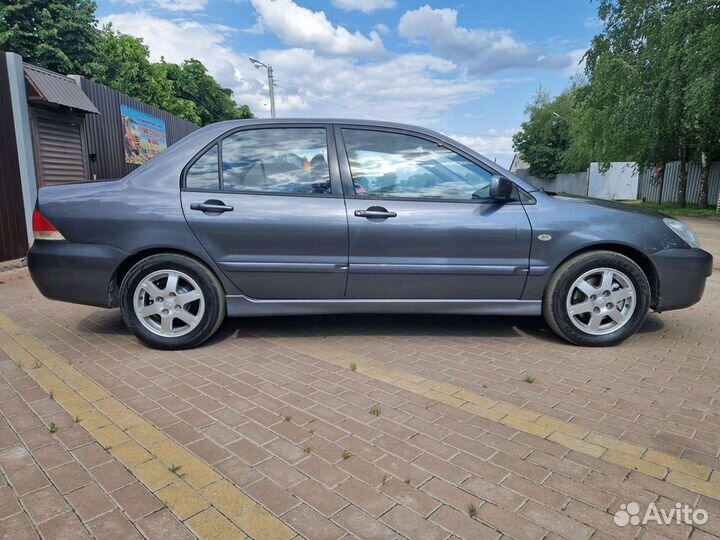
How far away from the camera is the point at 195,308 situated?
3.83 meters

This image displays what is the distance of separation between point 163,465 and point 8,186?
6748 mm

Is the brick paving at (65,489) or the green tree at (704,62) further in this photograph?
the green tree at (704,62)

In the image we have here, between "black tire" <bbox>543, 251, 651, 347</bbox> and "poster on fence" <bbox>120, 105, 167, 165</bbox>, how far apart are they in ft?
32.9

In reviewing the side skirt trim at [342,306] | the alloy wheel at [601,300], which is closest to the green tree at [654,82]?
the alloy wheel at [601,300]

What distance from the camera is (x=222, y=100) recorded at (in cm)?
4444

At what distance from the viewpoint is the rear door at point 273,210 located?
12.1ft

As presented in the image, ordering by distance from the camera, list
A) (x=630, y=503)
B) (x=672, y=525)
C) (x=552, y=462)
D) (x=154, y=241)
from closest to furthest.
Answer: (x=672, y=525)
(x=630, y=503)
(x=552, y=462)
(x=154, y=241)

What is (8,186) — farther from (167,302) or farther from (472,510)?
(472,510)

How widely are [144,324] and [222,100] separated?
147 ft

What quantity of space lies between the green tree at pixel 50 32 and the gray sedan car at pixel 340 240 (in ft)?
68.4

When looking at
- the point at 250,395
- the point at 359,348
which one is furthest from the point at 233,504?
the point at 359,348

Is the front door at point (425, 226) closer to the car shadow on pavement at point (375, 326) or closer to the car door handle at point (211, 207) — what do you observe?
the car shadow on pavement at point (375, 326)

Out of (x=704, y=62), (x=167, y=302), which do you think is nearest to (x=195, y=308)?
(x=167, y=302)

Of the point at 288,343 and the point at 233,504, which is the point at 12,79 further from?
the point at 233,504
